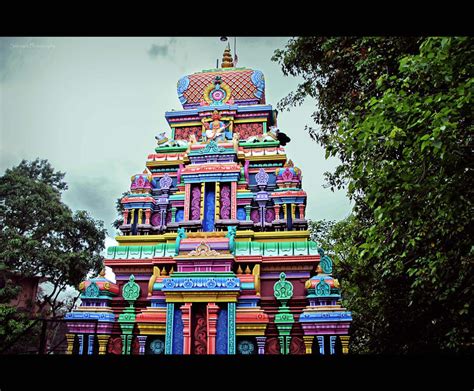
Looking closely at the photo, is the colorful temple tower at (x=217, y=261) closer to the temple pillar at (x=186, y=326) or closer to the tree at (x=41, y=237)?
the temple pillar at (x=186, y=326)

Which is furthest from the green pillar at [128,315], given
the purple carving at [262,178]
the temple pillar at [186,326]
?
the purple carving at [262,178]

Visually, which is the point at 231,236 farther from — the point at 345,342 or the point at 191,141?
the point at 345,342

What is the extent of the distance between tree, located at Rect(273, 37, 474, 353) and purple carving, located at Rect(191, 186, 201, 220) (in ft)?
11.6

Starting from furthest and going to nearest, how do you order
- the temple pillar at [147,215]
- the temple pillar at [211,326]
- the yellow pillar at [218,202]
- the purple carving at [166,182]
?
the purple carving at [166,182]
the temple pillar at [147,215]
the yellow pillar at [218,202]
the temple pillar at [211,326]

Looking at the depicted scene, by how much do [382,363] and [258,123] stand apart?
30.3 ft

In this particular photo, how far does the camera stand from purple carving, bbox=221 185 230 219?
374 inches

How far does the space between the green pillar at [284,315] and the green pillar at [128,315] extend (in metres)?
2.99

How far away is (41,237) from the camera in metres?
14.0

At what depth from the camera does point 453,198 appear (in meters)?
4.57

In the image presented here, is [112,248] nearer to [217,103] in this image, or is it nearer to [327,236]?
[217,103]

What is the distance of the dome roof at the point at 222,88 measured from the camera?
11422mm

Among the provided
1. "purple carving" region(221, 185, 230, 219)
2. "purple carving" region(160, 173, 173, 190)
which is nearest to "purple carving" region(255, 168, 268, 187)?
"purple carving" region(221, 185, 230, 219)

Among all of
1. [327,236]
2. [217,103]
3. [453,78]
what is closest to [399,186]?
[453,78]

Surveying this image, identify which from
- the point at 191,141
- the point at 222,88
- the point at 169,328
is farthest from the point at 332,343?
the point at 222,88
